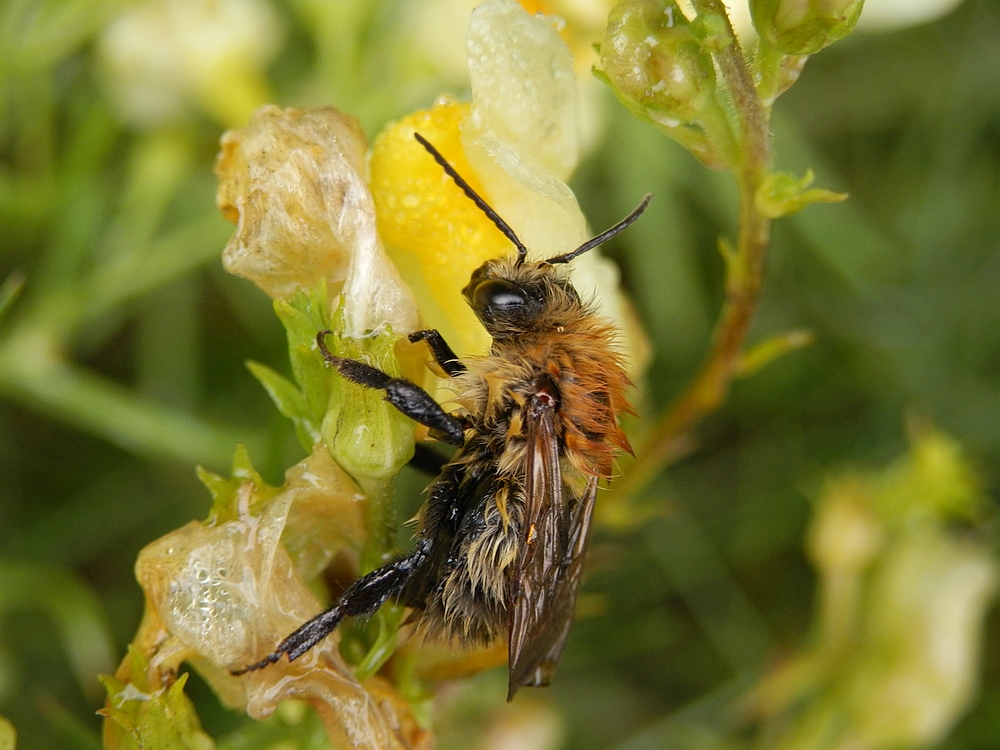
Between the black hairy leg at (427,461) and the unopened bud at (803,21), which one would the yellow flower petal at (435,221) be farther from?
the unopened bud at (803,21)

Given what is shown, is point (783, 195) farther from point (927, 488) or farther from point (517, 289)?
point (927, 488)

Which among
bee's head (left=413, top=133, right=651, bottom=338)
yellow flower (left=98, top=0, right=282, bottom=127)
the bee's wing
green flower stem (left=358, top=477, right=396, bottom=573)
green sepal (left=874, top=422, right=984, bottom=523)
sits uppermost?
A: yellow flower (left=98, top=0, right=282, bottom=127)

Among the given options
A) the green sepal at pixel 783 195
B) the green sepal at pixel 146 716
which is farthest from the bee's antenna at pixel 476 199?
the green sepal at pixel 146 716

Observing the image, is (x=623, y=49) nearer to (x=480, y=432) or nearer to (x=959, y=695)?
(x=480, y=432)

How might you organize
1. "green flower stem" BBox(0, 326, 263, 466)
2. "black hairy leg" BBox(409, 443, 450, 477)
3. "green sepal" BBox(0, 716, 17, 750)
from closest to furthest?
"green sepal" BBox(0, 716, 17, 750), "black hairy leg" BBox(409, 443, 450, 477), "green flower stem" BBox(0, 326, 263, 466)

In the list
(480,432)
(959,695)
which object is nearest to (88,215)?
(480,432)

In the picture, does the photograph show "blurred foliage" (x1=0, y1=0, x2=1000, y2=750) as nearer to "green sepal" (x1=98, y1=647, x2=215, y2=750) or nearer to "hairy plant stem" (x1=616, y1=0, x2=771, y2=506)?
"hairy plant stem" (x1=616, y1=0, x2=771, y2=506)

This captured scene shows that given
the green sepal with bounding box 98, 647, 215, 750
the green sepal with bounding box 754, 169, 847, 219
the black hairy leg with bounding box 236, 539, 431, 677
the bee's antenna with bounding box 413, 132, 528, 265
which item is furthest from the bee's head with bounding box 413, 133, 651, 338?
the green sepal with bounding box 98, 647, 215, 750
